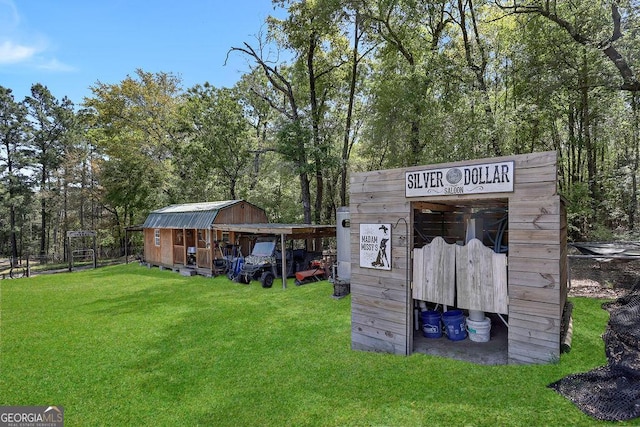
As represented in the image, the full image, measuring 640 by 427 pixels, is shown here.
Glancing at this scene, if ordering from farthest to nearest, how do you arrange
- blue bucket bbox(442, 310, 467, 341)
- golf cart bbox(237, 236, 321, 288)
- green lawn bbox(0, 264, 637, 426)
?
1. golf cart bbox(237, 236, 321, 288)
2. blue bucket bbox(442, 310, 467, 341)
3. green lawn bbox(0, 264, 637, 426)

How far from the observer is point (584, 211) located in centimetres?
1108

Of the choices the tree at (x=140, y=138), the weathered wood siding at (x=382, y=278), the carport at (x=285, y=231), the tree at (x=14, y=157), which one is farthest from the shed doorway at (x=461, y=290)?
the tree at (x=14, y=157)

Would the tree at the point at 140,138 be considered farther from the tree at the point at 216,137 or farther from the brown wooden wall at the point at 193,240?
the brown wooden wall at the point at 193,240

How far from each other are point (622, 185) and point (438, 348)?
11.0 metres

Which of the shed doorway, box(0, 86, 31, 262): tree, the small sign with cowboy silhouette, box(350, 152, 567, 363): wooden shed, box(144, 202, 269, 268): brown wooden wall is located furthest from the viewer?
box(0, 86, 31, 262): tree

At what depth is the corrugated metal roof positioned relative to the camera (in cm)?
1299

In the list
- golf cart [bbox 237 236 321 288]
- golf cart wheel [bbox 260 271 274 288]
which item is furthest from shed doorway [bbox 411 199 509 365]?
golf cart [bbox 237 236 321 288]

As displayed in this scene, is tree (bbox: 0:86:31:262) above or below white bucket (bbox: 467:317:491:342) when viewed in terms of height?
above

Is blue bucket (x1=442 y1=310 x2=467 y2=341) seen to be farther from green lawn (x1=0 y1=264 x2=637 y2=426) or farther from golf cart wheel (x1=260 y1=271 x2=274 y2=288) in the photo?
golf cart wheel (x1=260 y1=271 x2=274 y2=288)

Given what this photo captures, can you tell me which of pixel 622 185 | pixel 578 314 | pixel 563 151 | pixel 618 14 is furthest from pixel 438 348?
pixel 563 151

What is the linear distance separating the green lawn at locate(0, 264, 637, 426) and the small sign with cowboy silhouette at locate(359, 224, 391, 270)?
1.29 m

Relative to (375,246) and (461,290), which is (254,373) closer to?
(375,246)

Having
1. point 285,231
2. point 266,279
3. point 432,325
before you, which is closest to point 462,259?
point 432,325

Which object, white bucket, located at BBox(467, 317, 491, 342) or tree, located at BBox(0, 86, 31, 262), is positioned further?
tree, located at BBox(0, 86, 31, 262)
